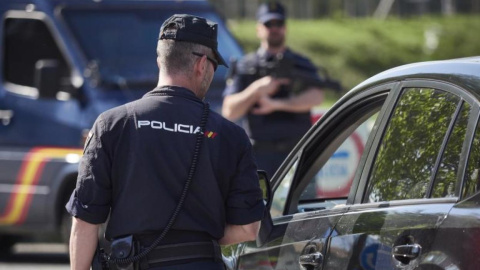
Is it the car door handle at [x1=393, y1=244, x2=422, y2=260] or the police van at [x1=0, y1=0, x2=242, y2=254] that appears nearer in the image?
the car door handle at [x1=393, y1=244, x2=422, y2=260]

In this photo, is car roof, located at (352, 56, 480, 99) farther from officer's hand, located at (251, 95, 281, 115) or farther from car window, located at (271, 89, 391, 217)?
officer's hand, located at (251, 95, 281, 115)

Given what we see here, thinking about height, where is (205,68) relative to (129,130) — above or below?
above

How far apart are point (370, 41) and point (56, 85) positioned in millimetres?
23212

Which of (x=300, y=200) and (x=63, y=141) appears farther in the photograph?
(x=63, y=141)

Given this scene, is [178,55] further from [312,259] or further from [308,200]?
[308,200]

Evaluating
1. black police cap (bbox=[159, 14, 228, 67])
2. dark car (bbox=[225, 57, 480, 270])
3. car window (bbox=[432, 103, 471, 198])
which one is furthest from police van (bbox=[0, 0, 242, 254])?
car window (bbox=[432, 103, 471, 198])

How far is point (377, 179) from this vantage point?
416cm

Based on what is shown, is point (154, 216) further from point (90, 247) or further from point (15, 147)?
point (15, 147)

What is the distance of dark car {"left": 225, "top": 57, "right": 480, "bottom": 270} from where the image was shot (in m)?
3.52

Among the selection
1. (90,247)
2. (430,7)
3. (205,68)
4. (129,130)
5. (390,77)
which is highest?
(430,7)

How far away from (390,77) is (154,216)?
1124mm

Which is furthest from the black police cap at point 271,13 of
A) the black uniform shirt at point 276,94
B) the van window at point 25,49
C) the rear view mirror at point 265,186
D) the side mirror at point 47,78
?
the rear view mirror at point 265,186

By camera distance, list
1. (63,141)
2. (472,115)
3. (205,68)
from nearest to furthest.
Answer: (472,115) → (205,68) → (63,141)

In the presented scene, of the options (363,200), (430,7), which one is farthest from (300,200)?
(430,7)
